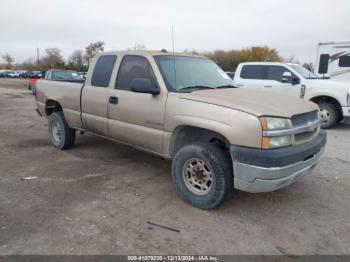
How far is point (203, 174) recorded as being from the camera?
3605 mm

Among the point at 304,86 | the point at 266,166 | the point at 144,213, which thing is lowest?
the point at 144,213

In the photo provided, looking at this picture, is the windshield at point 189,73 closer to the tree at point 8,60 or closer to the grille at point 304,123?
the grille at point 304,123

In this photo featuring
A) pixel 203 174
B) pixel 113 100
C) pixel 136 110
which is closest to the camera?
pixel 203 174

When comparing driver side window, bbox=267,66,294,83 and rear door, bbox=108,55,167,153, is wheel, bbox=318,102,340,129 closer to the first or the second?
driver side window, bbox=267,66,294,83

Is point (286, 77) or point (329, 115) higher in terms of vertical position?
point (286, 77)

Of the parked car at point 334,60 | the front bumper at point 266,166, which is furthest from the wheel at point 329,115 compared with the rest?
the front bumper at point 266,166

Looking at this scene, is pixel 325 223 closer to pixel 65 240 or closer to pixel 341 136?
pixel 65 240

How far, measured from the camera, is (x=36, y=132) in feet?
25.3

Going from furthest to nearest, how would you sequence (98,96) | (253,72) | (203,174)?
1. (253,72)
2. (98,96)
3. (203,174)

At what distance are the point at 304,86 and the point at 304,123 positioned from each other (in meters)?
6.29

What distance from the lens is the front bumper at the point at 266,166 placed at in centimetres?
300

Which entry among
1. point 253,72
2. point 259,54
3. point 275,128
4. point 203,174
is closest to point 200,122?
point 203,174

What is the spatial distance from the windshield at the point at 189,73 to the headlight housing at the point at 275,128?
4.26 ft

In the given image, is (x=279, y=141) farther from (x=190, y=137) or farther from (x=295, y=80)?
(x=295, y=80)
